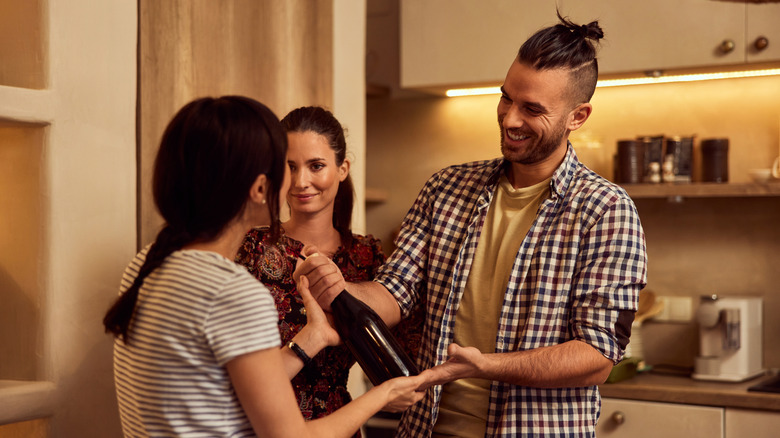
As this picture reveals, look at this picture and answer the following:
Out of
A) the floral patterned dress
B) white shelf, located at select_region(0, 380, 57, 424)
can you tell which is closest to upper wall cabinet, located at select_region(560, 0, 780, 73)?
the floral patterned dress

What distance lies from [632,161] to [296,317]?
1653 millimetres

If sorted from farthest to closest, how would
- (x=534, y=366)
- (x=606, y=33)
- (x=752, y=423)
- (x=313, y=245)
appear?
(x=606, y=33) → (x=752, y=423) → (x=313, y=245) → (x=534, y=366)

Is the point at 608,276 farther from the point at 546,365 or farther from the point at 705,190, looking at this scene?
the point at 705,190

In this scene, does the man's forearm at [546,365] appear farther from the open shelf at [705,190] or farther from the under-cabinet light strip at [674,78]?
the under-cabinet light strip at [674,78]

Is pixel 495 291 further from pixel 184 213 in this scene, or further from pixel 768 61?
pixel 768 61

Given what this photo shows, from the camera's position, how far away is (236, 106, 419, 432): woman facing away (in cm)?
164

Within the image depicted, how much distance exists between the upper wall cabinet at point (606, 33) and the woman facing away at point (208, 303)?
186 centimetres

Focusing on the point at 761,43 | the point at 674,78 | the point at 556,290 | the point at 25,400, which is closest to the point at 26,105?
the point at 25,400

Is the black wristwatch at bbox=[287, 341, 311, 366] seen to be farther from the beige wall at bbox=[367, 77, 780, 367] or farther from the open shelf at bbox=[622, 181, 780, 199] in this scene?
the beige wall at bbox=[367, 77, 780, 367]

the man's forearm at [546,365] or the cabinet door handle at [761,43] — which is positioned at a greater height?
the cabinet door handle at [761,43]

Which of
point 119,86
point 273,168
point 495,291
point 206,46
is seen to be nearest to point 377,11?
point 206,46

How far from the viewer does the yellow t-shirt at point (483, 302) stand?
146cm

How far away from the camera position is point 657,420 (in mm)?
2512


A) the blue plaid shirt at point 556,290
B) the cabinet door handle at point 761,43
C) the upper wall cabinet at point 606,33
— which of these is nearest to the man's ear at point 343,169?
the blue plaid shirt at point 556,290
